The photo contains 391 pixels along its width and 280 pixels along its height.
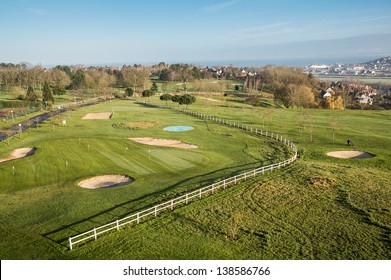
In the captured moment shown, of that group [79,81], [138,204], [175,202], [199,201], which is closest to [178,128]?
[199,201]

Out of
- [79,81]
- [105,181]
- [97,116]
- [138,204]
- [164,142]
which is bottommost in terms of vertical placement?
[105,181]

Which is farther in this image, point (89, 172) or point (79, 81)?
point (79, 81)

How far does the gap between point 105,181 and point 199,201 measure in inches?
483

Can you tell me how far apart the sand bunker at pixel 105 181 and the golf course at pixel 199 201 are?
27 centimetres

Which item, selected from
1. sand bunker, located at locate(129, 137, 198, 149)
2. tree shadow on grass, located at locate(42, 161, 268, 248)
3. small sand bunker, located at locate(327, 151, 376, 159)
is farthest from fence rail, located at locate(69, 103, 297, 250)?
sand bunker, located at locate(129, 137, 198, 149)

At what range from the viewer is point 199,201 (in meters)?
30.4

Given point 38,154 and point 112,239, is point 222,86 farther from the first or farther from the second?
point 112,239

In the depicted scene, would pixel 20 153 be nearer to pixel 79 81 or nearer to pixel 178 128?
pixel 178 128

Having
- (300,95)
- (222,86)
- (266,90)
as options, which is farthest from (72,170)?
(266,90)

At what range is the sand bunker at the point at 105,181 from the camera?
1399 inches

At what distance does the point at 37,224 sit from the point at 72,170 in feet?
46.9

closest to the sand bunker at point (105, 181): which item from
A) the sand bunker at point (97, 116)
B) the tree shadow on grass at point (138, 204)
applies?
the tree shadow on grass at point (138, 204)

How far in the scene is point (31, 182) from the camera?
117 feet

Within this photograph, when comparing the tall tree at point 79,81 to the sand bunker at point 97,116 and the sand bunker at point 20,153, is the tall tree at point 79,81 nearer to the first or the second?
the sand bunker at point 97,116
